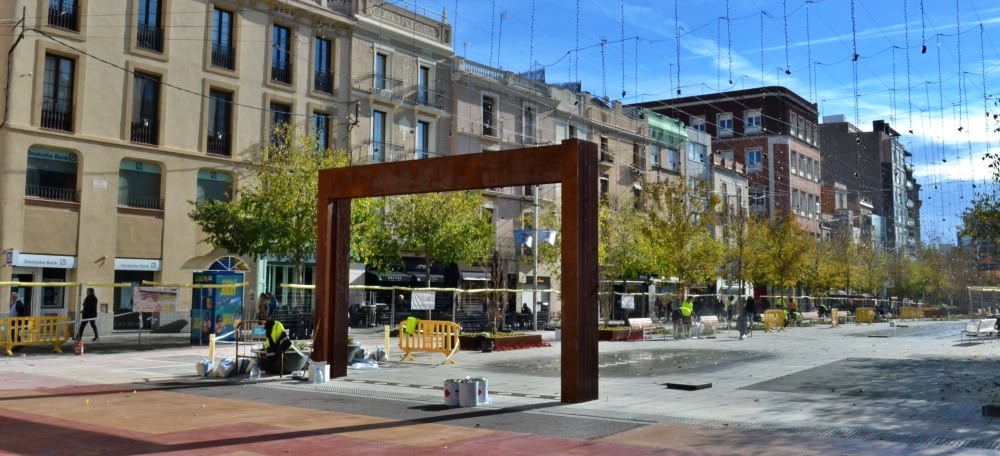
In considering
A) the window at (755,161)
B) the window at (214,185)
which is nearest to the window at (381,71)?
the window at (214,185)

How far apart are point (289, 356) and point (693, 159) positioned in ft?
167

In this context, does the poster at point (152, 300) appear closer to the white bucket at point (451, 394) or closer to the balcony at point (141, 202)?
the balcony at point (141, 202)

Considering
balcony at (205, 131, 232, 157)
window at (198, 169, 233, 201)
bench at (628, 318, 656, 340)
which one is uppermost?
balcony at (205, 131, 232, 157)

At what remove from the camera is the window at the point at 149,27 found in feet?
107

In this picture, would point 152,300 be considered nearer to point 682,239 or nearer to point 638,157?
point 682,239

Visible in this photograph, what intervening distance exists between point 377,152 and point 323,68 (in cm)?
483

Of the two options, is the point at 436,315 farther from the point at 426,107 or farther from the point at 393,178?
the point at 426,107

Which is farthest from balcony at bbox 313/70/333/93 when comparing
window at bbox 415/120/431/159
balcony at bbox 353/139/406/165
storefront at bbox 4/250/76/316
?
storefront at bbox 4/250/76/316

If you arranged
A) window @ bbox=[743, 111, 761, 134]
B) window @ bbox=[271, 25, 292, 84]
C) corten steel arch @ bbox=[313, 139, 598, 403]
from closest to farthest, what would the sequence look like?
corten steel arch @ bbox=[313, 139, 598, 403] → window @ bbox=[271, 25, 292, 84] → window @ bbox=[743, 111, 761, 134]

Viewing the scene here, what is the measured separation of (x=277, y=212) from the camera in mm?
28125

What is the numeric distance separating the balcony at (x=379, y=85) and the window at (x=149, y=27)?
9.67m

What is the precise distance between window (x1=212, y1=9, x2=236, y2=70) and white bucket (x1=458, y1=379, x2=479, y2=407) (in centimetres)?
2686

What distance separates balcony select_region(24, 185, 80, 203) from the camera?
29594 millimetres

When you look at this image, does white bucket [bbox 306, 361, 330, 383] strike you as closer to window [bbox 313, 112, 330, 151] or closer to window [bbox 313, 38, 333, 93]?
window [bbox 313, 112, 330, 151]
